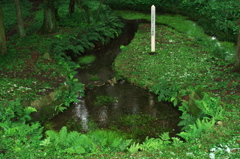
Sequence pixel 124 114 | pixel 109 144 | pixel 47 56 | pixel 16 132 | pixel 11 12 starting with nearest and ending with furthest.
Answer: pixel 109 144, pixel 16 132, pixel 124 114, pixel 47 56, pixel 11 12

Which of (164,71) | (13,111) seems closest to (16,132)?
(13,111)

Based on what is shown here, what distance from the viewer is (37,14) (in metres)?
24.6

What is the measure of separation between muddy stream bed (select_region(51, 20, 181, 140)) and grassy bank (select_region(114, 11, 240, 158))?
609mm

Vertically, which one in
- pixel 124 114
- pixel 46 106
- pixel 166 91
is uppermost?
pixel 166 91

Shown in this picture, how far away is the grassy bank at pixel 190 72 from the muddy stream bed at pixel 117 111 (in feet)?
2.00

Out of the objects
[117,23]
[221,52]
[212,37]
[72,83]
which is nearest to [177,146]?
[72,83]

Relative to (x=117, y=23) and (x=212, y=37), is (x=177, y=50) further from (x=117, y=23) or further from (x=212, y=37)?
(x=117, y=23)

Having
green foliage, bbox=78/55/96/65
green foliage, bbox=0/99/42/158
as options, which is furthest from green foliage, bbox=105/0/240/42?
green foliage, bbox=0/99/42/158

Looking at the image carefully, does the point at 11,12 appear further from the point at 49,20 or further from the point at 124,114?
the point at 124,114

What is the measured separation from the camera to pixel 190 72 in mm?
12008

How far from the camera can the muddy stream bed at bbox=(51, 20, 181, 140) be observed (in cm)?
871

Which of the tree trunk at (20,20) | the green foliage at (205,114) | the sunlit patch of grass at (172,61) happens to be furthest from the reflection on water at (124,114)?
the tree trunk at (20,20)

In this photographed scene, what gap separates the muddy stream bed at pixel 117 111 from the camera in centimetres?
871

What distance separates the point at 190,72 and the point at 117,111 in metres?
4.56
